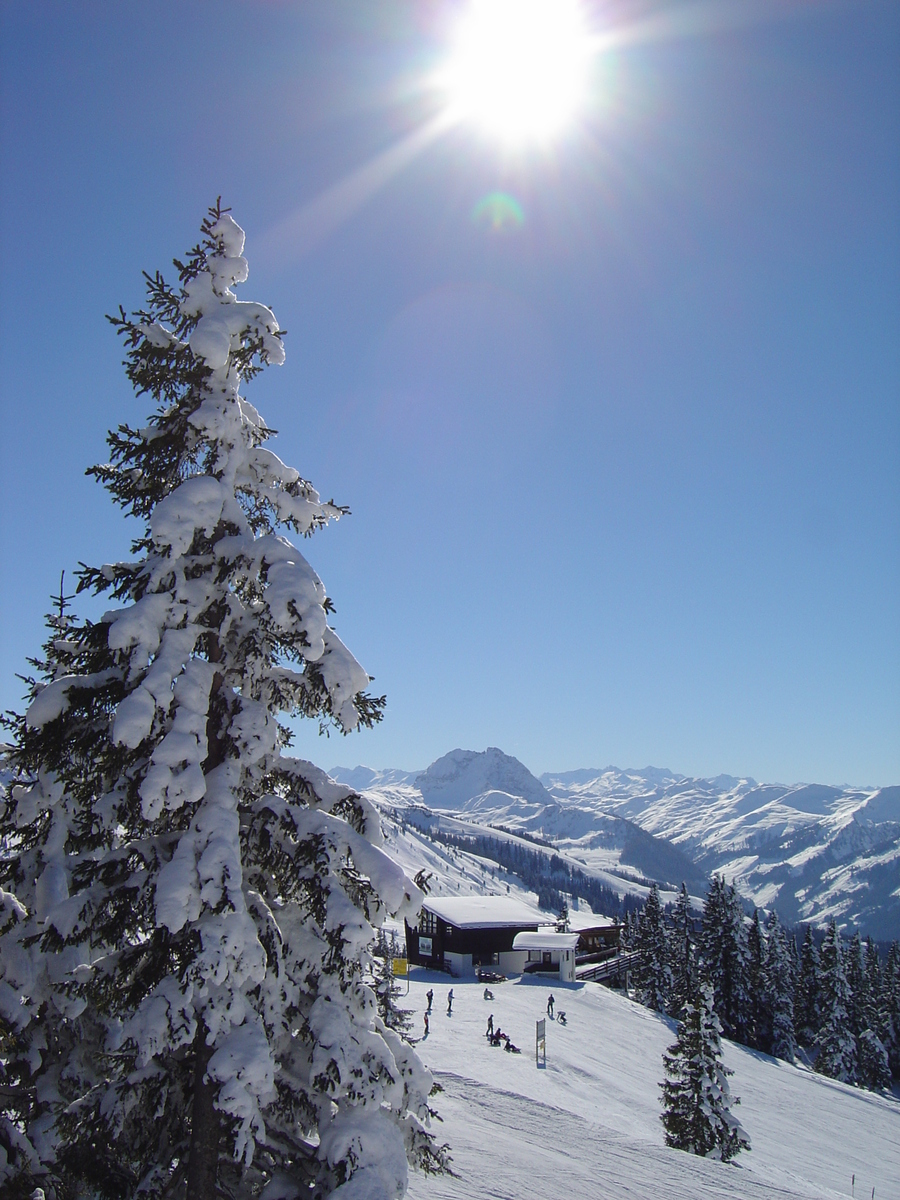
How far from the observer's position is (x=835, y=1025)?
60.9 metres

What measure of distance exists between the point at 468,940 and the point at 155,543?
2330 inches

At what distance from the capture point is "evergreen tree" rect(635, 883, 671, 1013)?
62.7m

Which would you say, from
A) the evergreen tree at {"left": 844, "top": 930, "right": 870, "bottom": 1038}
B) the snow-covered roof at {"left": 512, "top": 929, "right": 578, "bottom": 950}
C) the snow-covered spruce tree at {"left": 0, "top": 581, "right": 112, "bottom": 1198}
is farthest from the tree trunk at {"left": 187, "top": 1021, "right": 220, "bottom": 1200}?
the evergreen tree at {"left": 844, "top": 930, "right": 870, "bottom": 1038}

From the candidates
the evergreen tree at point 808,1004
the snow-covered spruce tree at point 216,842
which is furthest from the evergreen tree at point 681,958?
the snow-covered spruce tree at point 216,842

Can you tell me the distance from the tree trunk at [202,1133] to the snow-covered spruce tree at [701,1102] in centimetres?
2631

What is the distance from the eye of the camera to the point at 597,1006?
4712 cm

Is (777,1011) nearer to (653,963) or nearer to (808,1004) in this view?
(653,963)

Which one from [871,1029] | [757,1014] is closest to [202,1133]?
[757,1014]

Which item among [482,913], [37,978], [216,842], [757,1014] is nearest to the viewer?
[216,842]

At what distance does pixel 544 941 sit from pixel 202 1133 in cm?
5724

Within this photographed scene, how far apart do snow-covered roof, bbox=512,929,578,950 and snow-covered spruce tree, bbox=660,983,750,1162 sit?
27.8 metres

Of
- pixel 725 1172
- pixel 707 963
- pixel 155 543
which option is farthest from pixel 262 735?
pixel 707 963

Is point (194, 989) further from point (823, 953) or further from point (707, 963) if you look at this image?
point (823, 953)

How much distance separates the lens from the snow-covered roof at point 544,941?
56688 mm
